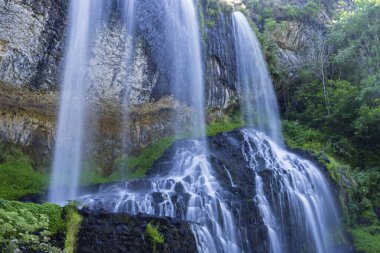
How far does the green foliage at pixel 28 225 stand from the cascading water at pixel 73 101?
19.1 ft

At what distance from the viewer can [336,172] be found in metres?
14.3

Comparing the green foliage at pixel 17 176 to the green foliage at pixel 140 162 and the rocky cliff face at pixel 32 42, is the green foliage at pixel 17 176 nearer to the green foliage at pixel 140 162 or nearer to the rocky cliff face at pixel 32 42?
the rocky cliff face at pixel 32 42

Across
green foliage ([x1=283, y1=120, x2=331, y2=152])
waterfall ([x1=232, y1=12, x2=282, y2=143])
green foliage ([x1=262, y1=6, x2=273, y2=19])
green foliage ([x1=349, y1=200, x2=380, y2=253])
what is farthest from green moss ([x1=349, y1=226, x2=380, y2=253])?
green foliage ([x1=262, y1=6, x2=273, y2=19])

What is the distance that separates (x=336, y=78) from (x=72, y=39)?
50.1 ft

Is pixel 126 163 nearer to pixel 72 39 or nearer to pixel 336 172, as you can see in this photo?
pixel 72 39

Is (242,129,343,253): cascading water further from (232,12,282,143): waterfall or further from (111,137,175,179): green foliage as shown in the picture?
(232,12,282,143): waterfall

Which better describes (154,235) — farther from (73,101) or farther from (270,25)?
(270,25)

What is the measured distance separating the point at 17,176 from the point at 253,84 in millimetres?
11798

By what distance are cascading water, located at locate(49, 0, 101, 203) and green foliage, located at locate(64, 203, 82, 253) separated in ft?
18.0

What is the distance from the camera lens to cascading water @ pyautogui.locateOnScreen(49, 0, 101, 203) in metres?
13.2

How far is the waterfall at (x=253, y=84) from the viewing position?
740 inches

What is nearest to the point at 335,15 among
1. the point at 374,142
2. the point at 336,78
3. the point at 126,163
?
Answer: the point at 336,78

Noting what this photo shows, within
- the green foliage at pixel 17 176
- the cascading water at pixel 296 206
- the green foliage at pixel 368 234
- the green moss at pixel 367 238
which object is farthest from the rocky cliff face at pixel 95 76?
the green moss at pixel 367 238

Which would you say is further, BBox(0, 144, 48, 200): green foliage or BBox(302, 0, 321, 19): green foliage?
BBox(302, 0, 321, 19): green foliage
